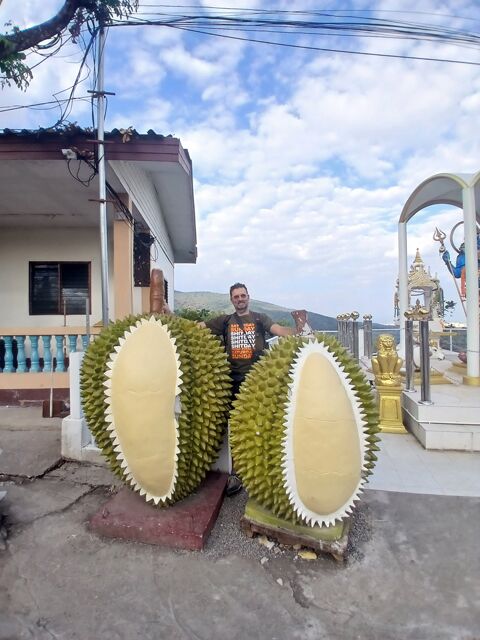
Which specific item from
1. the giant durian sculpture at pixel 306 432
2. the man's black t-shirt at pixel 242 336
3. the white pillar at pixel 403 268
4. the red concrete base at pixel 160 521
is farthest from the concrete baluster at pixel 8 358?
the white pillar at pixel 403 268

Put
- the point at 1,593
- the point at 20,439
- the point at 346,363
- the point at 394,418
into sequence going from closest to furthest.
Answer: the point at 1,593, the point at 346,363, the point at 20,439, the point at 394,418

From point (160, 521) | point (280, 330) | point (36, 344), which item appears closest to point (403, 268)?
point (280, 330)

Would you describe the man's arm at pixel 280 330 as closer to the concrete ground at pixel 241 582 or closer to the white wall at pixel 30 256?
the concrete ground at pixel 241 582

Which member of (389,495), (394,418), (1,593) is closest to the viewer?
(1,593)

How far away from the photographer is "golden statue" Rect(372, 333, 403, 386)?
4328mm

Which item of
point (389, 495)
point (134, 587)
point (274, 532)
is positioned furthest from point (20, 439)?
point (389, 495)

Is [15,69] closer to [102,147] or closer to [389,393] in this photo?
[102,147]

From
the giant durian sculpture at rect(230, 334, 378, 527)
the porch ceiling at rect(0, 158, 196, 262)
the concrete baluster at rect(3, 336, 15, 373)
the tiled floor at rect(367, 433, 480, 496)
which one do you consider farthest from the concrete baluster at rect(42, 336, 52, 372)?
the tiled floor at rect(367, 433, 480, 496)

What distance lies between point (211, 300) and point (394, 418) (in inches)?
945

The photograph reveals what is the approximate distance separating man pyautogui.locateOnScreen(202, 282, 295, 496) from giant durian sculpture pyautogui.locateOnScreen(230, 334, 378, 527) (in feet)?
2.20

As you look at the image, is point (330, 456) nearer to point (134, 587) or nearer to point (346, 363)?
point (346, 363)

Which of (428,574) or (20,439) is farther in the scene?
(20,439)

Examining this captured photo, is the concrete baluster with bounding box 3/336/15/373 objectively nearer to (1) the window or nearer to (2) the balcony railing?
(2) the balcony railing

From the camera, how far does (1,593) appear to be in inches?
74.7
